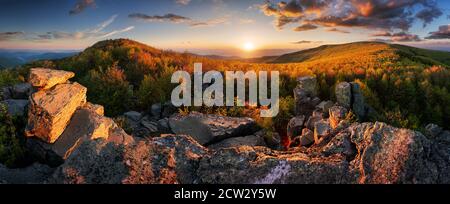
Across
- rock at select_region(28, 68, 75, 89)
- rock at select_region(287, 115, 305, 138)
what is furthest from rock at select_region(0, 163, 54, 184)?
rock at select_region(287, 115, 305, 138)

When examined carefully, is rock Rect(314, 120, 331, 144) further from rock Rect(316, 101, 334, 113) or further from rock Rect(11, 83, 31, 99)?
rock Rect(11, 83, 31, 99)

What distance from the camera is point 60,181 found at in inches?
199

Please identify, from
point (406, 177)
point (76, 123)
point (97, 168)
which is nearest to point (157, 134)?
point (76, 123)

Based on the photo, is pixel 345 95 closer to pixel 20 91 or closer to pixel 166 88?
pixel 166 88

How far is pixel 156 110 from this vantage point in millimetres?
12352

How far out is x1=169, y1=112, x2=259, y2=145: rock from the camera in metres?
9.87

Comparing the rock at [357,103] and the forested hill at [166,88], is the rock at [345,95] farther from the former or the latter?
the forested hill at [166,88]

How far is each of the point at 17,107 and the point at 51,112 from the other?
2.59 meters

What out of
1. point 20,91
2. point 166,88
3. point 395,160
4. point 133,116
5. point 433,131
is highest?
point 20,91

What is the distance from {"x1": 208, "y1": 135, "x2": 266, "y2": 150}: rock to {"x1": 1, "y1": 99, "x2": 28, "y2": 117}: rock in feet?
15.2

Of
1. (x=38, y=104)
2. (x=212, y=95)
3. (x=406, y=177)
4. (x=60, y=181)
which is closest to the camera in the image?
(x=406, y=177)

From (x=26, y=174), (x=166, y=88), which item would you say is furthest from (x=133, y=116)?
(x=26, y=174)
